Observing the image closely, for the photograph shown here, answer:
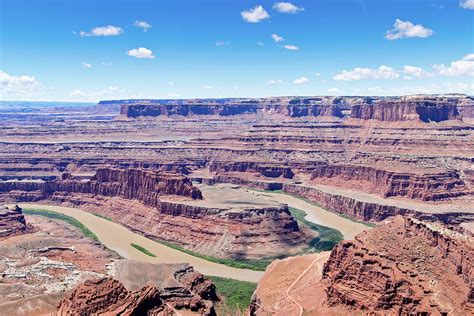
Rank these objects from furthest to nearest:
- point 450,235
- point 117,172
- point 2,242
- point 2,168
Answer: point 2,168
point 117,172
point 2,242
point 450,235

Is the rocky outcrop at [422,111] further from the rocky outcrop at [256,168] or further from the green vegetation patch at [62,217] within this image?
the green vegetation patch at [62,217]

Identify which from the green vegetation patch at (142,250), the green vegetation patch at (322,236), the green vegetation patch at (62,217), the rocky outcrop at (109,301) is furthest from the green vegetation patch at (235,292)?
the green vegetation patch at (62,217)

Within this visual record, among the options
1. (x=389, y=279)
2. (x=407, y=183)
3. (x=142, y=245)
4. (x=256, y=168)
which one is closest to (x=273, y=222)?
(x=142, y=245)

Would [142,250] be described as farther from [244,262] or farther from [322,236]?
[322,236]

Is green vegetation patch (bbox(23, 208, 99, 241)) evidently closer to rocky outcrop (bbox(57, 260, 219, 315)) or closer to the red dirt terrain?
rocky outcrop (bbox(57, 260, 219, 315))

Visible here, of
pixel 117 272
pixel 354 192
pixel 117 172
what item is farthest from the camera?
pixel 354 192

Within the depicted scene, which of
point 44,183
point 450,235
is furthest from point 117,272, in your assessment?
point 44,183

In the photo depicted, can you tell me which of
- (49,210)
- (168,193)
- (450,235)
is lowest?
(49,210)

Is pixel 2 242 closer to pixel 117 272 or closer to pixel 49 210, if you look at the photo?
pixel 117 272
